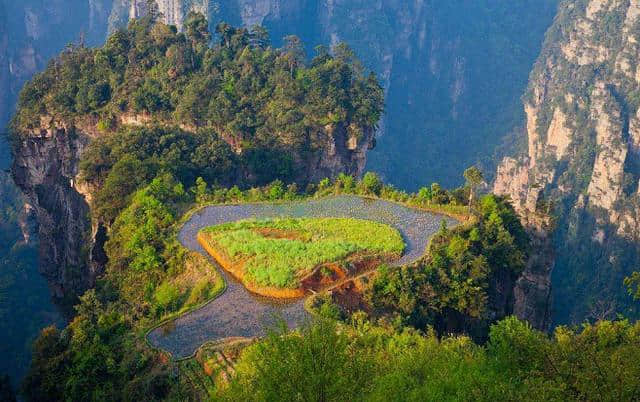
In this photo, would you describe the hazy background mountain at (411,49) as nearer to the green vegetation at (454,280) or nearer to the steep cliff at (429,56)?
the steep cliff at (429,56)

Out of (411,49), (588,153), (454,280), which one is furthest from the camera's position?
(411,49)

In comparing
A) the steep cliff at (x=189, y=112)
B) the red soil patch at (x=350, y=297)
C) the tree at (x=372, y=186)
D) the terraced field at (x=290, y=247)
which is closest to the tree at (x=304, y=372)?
the red soil patch at (x=350, y=297)

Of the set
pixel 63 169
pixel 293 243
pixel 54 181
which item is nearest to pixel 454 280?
pixel 293 243

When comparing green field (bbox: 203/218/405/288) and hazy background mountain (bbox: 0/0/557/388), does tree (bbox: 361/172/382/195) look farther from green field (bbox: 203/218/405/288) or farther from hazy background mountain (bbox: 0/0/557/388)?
hazy background mountain (bbox: 0/0/557/388)

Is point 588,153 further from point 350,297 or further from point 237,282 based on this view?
point 237,282

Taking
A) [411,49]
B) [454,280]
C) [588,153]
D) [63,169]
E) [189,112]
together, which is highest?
[411,49]

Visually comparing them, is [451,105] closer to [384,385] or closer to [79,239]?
[79,239]

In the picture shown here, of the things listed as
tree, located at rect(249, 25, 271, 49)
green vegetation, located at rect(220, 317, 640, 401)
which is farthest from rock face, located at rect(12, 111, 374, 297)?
green vegetation, located at rect(220, 317, 640, 401)

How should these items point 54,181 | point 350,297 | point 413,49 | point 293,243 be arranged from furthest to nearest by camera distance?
point 413,49 → point 54,181 → point 293,243 → point 350,297
